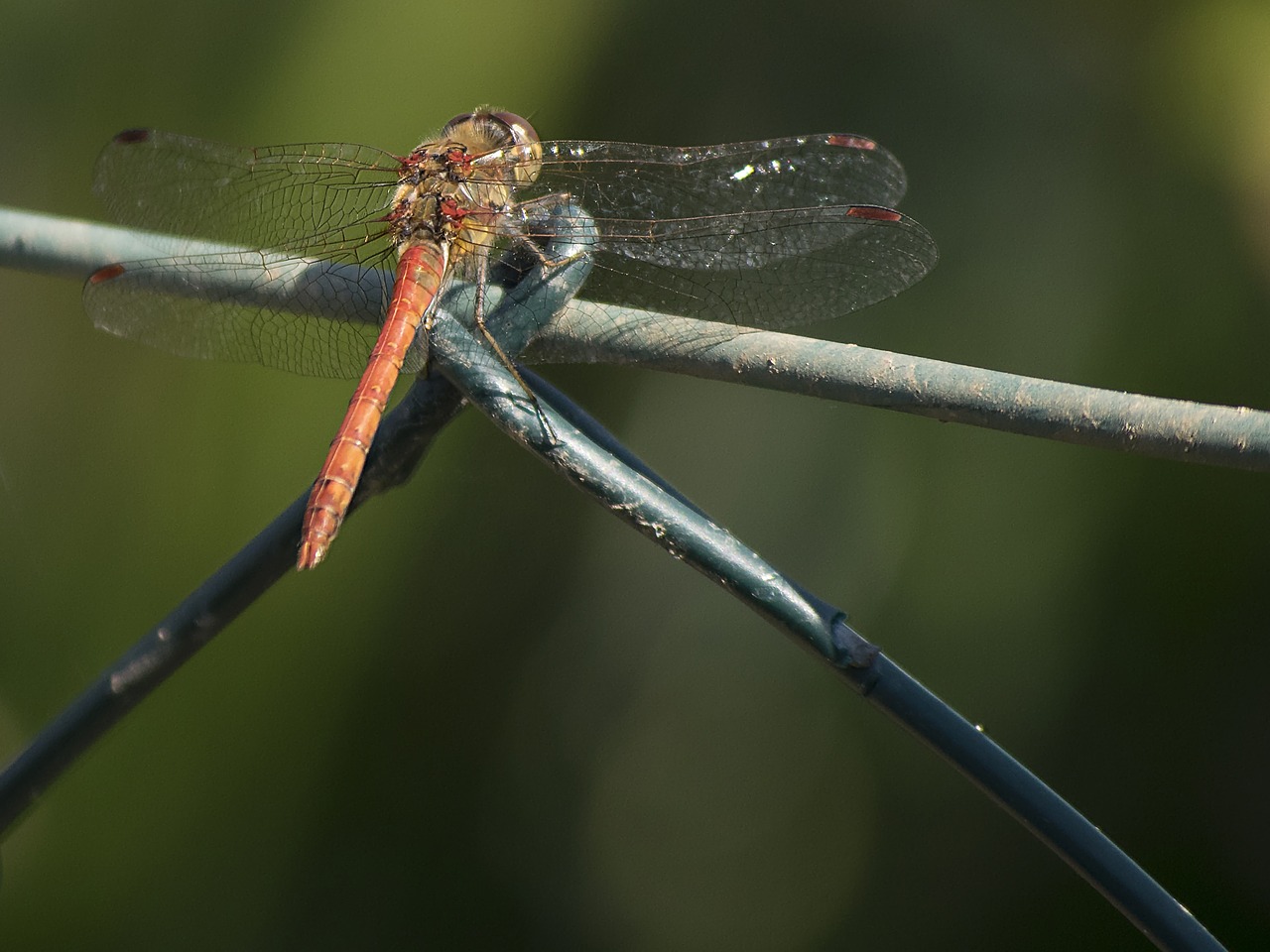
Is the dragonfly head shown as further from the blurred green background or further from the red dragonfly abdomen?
the blurred green background

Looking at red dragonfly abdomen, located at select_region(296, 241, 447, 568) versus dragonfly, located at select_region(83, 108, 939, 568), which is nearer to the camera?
red dragonfly abdomen, located at select_region(296, 241, 447, 568)

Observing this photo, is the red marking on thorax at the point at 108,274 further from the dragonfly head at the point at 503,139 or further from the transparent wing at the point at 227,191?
the dragonfly head at the point at 503,139

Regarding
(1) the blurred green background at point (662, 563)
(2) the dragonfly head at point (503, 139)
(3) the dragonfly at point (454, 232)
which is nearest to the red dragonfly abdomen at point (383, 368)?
(3) the dragonfly at point (454, 232)

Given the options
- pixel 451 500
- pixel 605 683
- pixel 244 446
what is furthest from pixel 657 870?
pixel 244 446

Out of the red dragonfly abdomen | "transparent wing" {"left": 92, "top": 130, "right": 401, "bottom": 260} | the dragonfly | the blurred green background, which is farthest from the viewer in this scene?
the blurred green background

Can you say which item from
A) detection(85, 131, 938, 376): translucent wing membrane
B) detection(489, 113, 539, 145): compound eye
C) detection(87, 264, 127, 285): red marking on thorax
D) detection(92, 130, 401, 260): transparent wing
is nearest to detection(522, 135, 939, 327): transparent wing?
detection(85, 131, 938, 376): translucent wing membrane

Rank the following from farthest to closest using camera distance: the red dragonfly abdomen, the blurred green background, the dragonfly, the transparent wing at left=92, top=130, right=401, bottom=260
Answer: the blurred green background
the transparent wing at left=92, top=130, right=401, bottom=260
the dragonfly
the red dragonfly abdomen
